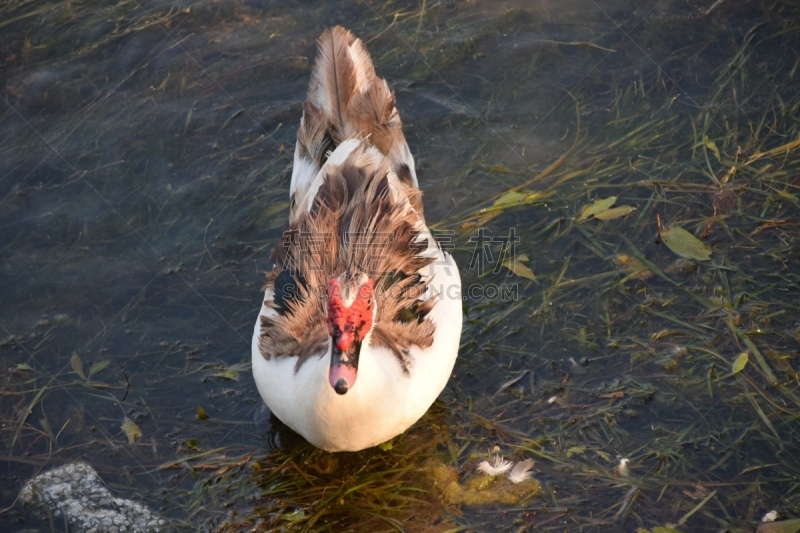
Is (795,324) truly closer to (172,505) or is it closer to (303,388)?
(303,388)

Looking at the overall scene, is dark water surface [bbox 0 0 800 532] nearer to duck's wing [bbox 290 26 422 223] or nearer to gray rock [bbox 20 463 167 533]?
gray rock [bbox 20 463 167 533]

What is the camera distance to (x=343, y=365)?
3.89 metres

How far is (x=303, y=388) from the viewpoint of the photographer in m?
4.15

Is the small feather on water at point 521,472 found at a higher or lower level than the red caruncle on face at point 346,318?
lower

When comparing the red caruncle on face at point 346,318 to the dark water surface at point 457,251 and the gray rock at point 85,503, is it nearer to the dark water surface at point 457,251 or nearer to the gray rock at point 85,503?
the dark water surface at point 457,251

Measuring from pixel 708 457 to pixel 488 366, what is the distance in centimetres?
131

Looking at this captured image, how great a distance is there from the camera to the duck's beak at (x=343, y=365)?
12.6 ft

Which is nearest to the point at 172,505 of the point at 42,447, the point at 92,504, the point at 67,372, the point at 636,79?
the point at 92,504

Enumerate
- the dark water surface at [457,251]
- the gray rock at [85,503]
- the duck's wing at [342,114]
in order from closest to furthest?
the gray rock at [85,503] < the dark water surface at [457,251] < the duck's wing at [342,114]

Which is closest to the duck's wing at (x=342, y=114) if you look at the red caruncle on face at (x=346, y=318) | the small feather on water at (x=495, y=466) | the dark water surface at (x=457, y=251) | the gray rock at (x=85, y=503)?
the dark water surface at (x=457, y=251)

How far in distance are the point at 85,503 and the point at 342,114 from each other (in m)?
A: 2.71

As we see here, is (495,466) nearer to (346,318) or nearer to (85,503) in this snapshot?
(346,318)

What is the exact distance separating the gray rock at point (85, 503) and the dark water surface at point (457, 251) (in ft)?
0.26

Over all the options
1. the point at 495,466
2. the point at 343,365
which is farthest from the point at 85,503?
the point at 495,466
